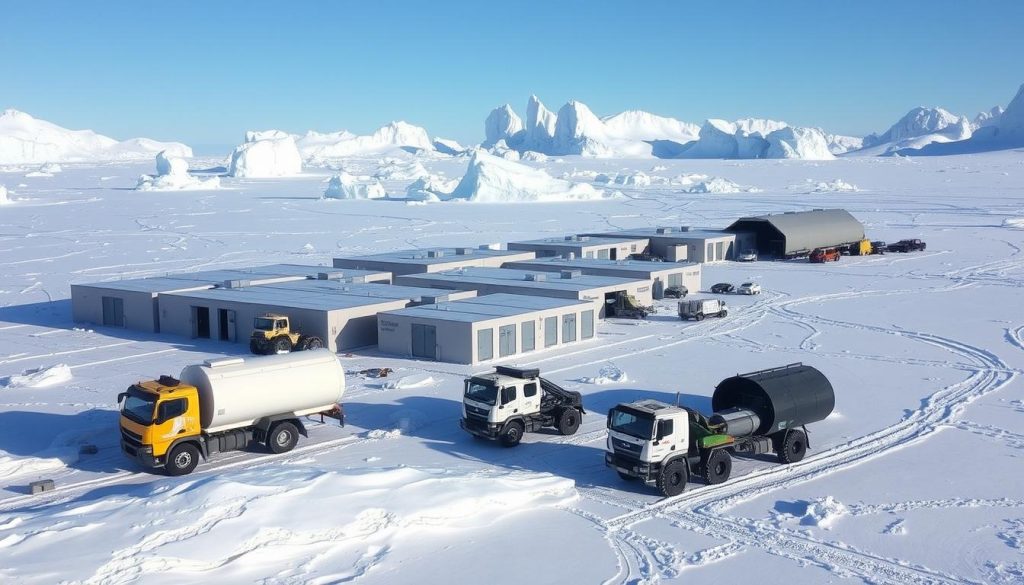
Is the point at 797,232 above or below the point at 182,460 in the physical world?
above

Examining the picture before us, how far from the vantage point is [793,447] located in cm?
1569

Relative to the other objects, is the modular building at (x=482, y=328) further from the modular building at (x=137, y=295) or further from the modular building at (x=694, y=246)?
the modular building at (x=694, y=246)

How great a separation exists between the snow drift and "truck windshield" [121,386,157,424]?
7096 cm

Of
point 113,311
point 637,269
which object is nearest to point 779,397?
point 637,269

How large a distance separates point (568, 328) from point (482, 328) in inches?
135

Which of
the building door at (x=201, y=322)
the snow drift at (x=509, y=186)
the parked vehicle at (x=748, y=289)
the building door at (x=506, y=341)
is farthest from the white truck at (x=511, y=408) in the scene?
the snow drift at (x=509, y=186)

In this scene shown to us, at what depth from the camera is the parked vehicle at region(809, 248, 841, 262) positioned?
1756 inches

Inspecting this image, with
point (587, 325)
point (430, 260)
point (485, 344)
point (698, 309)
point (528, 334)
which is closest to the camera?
point (485, 344)

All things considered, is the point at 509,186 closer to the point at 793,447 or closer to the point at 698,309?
the point at 698,309

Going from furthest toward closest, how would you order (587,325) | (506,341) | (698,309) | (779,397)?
(698,309), (587,325), (506,341), (779,397)

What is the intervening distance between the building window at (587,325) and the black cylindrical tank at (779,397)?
941 centimetres

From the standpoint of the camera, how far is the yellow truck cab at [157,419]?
1463cm

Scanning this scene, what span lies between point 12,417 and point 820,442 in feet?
50.5

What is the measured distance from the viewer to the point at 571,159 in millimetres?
187625
